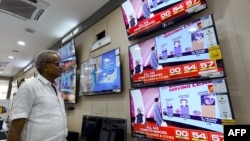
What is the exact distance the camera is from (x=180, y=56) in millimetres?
1342

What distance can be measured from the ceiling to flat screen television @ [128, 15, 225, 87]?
134cm

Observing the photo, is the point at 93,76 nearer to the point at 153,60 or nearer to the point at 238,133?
the point at 153,60

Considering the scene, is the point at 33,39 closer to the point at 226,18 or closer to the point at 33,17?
the point at 33,17

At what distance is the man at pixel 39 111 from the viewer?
1102mm

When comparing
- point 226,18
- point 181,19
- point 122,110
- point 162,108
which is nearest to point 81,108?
point 122,110

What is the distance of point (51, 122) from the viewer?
1.21 m

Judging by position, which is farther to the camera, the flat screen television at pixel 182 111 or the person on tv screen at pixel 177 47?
the person on tv screen at pixel 177 47

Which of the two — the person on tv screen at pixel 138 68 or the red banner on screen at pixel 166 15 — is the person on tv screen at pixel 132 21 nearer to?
the red banner on screen at pixel 166 15

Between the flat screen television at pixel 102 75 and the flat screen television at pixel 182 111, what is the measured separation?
1.32 feet

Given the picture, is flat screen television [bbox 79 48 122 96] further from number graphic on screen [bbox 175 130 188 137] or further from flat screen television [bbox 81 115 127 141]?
number graphic on screen [bbox 175 130 188 137]

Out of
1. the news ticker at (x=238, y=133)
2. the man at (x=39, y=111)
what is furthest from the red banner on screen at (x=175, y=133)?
the man at (x=39, y=111)

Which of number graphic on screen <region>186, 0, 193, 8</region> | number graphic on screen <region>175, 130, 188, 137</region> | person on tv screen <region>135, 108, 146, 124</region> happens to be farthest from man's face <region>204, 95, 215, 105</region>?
number graphic on screen <region>186, 0, 193, 8</region>

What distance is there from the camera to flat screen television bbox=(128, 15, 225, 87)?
116cm

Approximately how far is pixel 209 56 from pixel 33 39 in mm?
3819
